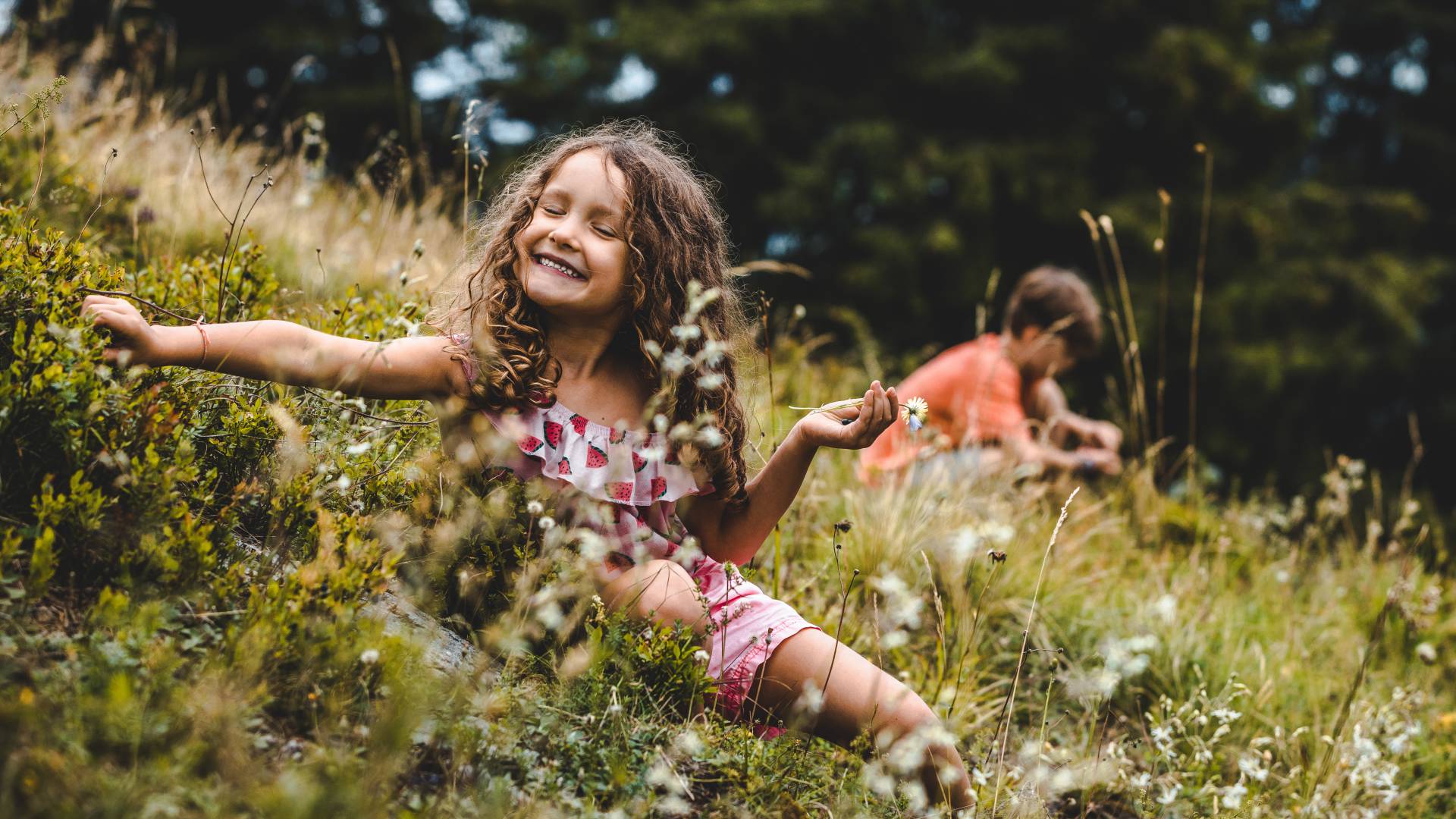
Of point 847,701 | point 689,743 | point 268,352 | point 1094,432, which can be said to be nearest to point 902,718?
point 847,701

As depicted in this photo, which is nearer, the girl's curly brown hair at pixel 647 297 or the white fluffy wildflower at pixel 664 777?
the white fluffy wildflower at pixel 664 777

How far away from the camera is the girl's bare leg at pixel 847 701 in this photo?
1978 mm

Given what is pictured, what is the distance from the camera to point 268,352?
5.97 ft

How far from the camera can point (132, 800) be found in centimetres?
119

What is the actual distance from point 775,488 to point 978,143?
7845mm

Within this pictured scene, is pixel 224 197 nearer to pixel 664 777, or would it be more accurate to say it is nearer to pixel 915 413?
pixel 915 413

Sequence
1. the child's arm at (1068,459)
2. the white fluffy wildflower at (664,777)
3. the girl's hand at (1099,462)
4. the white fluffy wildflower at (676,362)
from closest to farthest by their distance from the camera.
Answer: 1. the white fluffy wildflower at (664,777)
2. the white fluffy wildflower at (676,362)
3. the child's arm at (1068,459)
4. the girl's hand at (1099,462)

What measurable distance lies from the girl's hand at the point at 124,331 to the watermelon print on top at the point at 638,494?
23.1 inches

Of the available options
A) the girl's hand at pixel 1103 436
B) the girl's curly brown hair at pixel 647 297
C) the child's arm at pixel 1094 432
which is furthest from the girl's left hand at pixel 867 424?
the girl's hand at pixel 1103 436

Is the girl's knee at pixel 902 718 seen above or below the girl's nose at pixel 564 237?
below

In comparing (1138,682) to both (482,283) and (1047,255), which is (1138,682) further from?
(1047,255)

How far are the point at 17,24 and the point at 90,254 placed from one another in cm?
266

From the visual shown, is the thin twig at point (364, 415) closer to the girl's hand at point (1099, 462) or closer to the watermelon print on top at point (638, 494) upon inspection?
the watermelon print on top at point (638, 494)

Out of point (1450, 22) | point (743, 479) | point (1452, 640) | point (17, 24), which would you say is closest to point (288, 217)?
point (17, 24)
